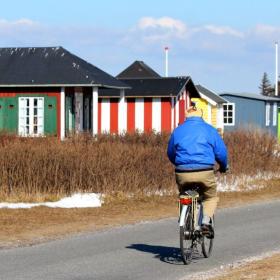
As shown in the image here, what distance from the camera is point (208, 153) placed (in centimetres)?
991

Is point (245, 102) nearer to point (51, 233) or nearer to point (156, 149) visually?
point (156, 149)

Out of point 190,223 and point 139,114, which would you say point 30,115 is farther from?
point 190,223

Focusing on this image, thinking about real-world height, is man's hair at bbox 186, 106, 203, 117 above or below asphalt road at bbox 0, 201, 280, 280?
above

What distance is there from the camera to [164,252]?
11.1 meters

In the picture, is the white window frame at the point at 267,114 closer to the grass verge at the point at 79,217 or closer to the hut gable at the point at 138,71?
the hut gable at the point at 138,71

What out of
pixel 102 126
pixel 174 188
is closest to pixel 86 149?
pixel 174 188

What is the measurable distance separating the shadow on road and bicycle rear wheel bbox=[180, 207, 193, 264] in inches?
7.2

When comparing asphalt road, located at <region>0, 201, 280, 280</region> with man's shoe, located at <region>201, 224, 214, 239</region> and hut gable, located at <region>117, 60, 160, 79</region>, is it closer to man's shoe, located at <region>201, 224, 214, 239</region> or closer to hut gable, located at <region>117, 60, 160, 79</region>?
man's shoe, located at <region>201, 224, 214, 239</region>

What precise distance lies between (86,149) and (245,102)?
114ft

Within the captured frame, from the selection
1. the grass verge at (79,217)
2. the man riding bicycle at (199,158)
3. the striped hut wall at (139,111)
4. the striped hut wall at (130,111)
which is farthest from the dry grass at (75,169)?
the striped hut wall at (130,111)

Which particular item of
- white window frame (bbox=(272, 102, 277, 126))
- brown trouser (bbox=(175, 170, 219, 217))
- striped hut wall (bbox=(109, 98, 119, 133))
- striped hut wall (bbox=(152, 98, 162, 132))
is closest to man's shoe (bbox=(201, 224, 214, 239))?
brown trouser (bbox=(175, 170, 219, 217))

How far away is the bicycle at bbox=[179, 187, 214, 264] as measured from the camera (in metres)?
9.73

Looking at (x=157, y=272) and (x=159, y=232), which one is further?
(x=159, y=232)

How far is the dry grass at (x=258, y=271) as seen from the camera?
8.66 m
